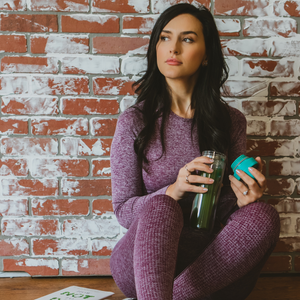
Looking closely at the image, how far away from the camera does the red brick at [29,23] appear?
126cm

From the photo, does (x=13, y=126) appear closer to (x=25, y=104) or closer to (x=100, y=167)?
(x=25, y=104)

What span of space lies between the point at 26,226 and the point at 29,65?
649 mm

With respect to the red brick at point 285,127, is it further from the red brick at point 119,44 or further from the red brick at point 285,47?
the red brick at point 119,44

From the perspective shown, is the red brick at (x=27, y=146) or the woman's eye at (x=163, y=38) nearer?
the woman's eye at (x=163, y=38)

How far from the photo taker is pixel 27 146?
1.30 metres

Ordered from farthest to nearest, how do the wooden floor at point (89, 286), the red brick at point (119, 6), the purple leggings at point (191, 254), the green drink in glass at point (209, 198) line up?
the red brick at point (119, 6) < the wooden floor at point (89, 286) < the green drink in glass at point (209, 198) < the purple leggings at point (191, 254)

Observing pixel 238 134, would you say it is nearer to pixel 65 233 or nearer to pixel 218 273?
pixel 218 273

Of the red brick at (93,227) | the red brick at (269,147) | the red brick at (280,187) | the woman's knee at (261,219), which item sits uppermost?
the red brick at (269,147)

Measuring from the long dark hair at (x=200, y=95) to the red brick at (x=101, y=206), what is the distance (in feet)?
1.09

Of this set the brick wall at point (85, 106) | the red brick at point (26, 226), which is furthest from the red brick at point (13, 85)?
the red brick at point (26, 226)

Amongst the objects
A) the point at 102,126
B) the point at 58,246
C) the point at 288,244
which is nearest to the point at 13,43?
the point at 102,126

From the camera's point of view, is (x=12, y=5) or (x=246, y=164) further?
(x=12, y=5)

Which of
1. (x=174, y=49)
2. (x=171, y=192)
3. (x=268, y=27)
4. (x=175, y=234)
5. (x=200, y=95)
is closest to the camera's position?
(x=175, y=234)

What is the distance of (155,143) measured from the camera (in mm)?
1092
